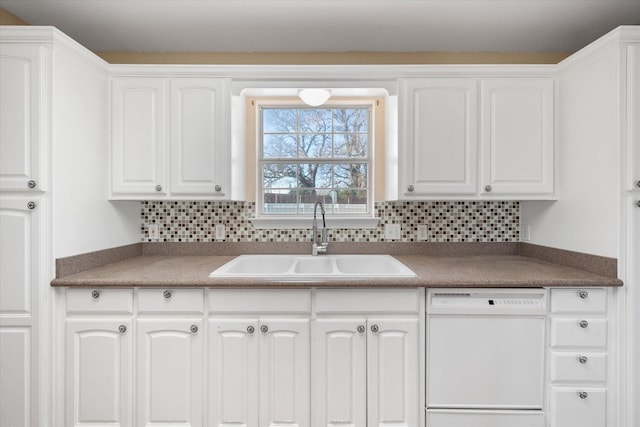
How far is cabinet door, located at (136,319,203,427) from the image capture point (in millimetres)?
1749

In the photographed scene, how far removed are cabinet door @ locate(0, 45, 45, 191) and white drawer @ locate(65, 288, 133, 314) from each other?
577 mm

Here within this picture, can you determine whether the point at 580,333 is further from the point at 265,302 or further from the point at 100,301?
the point at 100,301

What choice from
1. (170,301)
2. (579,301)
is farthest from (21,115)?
(579,301)

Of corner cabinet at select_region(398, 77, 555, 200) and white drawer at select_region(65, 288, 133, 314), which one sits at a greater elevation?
corner cabinet at select_region(398, 77, 555, 200)

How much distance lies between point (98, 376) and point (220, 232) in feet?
3.56

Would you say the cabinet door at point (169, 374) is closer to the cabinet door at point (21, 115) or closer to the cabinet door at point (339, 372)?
the cabinet door at point (339, 372)

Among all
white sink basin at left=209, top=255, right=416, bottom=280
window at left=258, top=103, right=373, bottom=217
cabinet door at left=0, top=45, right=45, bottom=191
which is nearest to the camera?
cabinet door at left=0, top=45, right=45, bottom=191

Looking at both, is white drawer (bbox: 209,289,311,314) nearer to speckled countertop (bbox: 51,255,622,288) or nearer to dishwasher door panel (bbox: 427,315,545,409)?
speckled countertop (bbox: 51,255,622,288)

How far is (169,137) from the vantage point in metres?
2.13

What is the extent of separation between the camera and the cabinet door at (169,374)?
5.74 ft

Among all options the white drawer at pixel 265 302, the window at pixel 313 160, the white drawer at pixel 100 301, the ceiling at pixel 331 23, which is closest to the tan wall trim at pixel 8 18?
the ceiling at pixel 331 23

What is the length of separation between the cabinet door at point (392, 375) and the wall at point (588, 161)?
1097 millimetres

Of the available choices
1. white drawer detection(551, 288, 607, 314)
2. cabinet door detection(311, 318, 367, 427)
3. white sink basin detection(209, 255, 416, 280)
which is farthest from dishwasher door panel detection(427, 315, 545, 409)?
white sink basin detection(209, 255, 416, 280)

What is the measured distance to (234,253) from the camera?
2.46 metres
